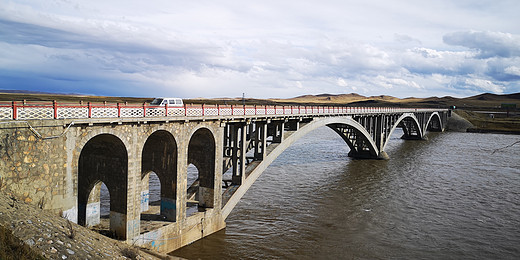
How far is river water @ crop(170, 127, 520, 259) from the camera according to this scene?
65.6 ft

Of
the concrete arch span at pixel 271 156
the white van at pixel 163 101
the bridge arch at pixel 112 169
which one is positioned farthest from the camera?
the concrete arch span at pixel 271 156

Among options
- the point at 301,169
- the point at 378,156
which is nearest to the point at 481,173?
the point at 378,156

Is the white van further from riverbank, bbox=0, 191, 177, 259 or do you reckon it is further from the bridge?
riverbank, bbox=0, 191, 177, 259

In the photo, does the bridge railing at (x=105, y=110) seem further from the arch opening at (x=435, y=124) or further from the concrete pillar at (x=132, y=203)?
the arch opening at (x=435, y=124)

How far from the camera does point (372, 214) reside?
87.2 feet

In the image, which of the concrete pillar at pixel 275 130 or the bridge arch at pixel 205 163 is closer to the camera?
the bridge arch at pixel 205 163

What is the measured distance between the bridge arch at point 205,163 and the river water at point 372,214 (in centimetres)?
211

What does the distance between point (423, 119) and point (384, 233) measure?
220ft

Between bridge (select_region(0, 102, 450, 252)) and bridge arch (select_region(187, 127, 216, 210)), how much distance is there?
0.18 ft

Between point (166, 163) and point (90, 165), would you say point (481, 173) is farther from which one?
point (90, 165)

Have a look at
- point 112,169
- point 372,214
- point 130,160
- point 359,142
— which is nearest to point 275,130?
point 372,214

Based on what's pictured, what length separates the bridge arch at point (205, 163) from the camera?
808 inches

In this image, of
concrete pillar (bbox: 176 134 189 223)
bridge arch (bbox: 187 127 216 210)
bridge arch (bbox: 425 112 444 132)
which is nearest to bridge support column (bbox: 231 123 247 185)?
bridge arch (bbox: 187 127 216 210)

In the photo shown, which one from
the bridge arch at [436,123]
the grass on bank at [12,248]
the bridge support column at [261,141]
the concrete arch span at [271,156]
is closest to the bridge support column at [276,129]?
the concrete arch span at [271,156]
